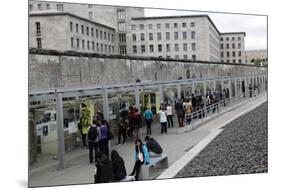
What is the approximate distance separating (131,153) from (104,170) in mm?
699

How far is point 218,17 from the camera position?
9102mm

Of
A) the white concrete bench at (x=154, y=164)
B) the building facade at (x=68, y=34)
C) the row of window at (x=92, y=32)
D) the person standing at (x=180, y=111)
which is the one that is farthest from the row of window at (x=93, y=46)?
the white concrete bench at (x=154, y=164)

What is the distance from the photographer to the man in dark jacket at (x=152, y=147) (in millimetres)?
8484

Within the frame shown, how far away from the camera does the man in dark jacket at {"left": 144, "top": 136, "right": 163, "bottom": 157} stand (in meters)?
8.48

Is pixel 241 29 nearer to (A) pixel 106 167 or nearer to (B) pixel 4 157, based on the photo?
(A) pixel 106 167

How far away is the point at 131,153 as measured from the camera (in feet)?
26.9

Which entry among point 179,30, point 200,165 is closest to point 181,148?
point 200,165

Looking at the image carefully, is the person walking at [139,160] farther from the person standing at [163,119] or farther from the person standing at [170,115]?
the person standing at [170,115]

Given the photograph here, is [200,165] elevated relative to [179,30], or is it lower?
lower

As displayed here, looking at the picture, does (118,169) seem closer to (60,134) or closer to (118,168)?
(118,168)

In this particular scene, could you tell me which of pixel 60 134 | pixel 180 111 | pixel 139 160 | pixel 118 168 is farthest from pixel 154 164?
pixel 60 134

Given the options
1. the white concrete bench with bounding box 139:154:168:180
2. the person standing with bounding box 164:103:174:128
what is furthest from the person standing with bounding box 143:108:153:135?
the white concrete bench with bounding box 139:154:168:180

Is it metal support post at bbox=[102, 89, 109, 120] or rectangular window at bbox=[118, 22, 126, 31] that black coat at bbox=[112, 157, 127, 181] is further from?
rectangular window at bbox=[118, 22, 126, 31]

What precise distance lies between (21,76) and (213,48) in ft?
14.0
